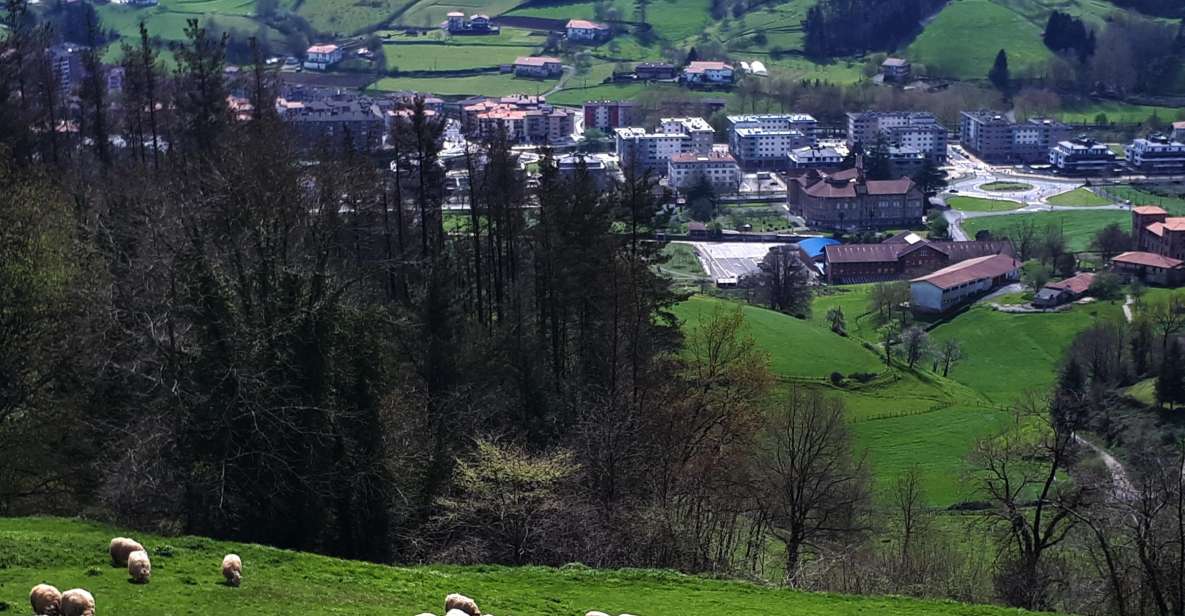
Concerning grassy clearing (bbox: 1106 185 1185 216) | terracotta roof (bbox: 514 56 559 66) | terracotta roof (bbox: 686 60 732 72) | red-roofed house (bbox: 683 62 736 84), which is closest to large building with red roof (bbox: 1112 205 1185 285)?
grassy clearing (bbox: 1106 185 1185 216)

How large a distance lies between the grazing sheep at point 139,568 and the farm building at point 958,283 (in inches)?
2919

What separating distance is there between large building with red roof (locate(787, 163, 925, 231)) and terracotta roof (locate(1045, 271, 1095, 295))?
25.7m

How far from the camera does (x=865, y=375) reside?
63438 millimetres

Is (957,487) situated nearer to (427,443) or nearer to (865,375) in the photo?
(865,375)

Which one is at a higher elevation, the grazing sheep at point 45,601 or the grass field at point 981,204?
the grazing sheep at point 45,601

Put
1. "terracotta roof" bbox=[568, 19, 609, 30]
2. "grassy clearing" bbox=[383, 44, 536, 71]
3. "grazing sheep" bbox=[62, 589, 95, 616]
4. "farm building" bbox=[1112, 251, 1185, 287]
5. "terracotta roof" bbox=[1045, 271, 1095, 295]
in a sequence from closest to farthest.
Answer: "grazing sheep" bbox=[62, 589, 95, 616]
"terracotta roof" bbox=[1045, 271, 1095, 295]
"farm building" bbox=[1112, 251, 1185, 287]
"grassy clearing" bbox=[383, 44, 536, 71]
"terracotta roof" bbox=[568, 19, 609, 30]

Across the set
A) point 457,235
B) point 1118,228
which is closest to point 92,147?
point 457,235

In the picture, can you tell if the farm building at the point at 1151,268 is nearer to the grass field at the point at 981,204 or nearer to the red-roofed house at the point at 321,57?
the grass field at the point at 981,204

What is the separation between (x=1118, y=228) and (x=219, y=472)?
90.2 metres

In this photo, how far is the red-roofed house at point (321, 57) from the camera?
156 meters

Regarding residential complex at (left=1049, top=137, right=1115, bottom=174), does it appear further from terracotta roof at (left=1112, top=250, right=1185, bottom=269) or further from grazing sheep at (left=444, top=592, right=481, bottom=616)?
grazing sheep at (left=444, top=592, right=481, bottom=616)

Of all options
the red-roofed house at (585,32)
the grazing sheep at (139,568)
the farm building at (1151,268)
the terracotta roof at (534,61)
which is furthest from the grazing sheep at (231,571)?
the red-roofed house at (585,32)

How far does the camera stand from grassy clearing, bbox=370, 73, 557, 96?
146 metres

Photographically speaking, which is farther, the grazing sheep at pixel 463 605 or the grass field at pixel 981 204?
the grass field at pixel 981 204
